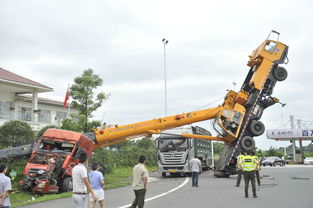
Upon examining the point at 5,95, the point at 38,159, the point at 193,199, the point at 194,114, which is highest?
the point at 5,95

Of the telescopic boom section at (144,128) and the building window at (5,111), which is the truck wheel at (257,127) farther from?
the building window at (5,111)

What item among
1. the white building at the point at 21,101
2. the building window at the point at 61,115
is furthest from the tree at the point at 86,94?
the building window at the point at 61,115

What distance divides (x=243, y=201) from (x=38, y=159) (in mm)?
8325

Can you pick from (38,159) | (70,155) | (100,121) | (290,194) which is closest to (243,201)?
(290,194)

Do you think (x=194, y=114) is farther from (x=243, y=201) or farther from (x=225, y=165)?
(x=243, y=201)

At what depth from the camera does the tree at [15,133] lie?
2022 cm

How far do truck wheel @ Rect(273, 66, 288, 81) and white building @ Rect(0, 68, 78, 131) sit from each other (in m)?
17.9

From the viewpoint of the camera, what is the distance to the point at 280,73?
18297 millimetres

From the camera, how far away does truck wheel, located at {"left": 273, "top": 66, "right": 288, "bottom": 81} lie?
18.2m

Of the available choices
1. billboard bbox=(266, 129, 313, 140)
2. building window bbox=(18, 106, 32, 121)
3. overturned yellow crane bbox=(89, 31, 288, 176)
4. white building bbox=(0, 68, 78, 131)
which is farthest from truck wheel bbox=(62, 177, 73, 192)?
billboard bbox=(266, 129, 313, 140)

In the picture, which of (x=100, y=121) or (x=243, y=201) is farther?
(x=100, y=121)

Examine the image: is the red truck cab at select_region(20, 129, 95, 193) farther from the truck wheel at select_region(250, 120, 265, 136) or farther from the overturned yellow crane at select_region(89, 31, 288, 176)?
the truck wheel at select_region(250, 120, 265, 136)

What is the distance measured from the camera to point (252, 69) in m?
19.3

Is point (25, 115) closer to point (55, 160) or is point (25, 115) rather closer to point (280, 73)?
point (55, 160)
